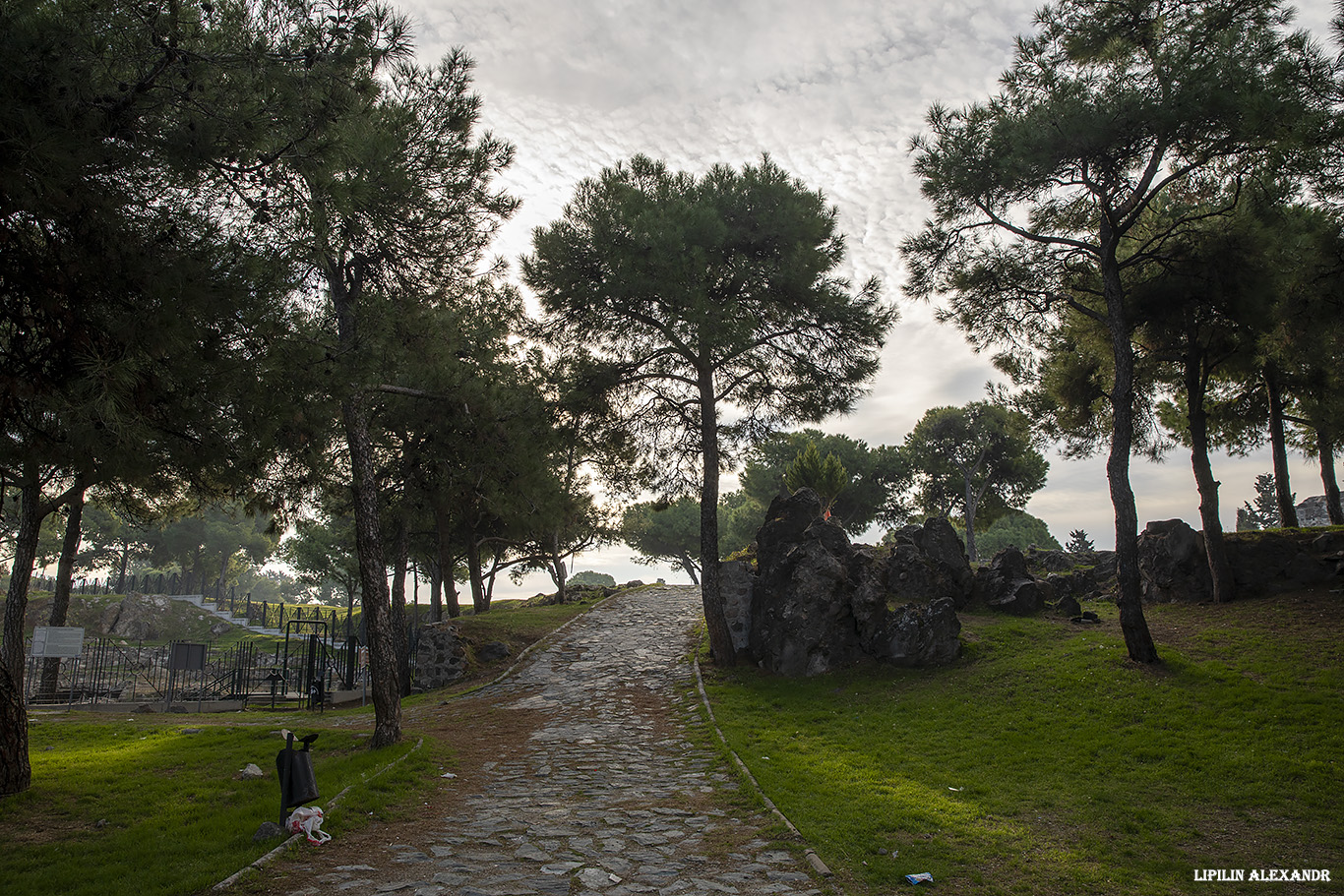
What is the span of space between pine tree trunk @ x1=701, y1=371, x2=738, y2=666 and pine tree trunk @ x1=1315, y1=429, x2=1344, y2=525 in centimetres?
1972

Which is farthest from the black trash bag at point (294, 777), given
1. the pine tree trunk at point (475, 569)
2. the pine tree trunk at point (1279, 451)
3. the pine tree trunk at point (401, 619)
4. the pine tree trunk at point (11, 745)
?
the pine tree trunk at point (1279, 451)

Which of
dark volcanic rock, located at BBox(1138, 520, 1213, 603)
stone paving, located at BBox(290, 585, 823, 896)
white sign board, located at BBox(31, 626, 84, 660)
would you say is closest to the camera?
stone paving, located at BBox(290, 585, 823, 896)

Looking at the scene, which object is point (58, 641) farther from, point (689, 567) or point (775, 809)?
point (689, 567)

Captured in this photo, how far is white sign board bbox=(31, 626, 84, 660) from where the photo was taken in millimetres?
17250

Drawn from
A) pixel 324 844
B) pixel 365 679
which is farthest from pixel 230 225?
pixel 365 679

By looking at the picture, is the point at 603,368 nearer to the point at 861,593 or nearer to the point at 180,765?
the point at 861,593

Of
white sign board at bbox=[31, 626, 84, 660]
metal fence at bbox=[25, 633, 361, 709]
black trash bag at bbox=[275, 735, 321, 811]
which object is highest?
white sign board at bbox=[31, 626, 84, 660]

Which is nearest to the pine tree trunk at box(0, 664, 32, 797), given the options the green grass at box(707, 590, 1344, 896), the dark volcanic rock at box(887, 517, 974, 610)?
the green grass at box(707, 590, 1344, 896)

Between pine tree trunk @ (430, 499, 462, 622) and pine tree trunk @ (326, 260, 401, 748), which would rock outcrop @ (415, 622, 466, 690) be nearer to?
pine tree trunk @ (430, 499, 462, 622)

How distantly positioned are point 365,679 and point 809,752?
44.4 ft

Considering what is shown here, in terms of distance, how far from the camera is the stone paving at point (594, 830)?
557 cm

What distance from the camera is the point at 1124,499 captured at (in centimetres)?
1319

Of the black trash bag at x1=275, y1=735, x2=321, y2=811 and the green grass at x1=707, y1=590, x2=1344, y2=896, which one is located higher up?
the black trash bag at x1=275, y1=735, x2=321, y2=811

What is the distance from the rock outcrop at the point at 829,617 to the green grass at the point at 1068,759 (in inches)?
23.3
